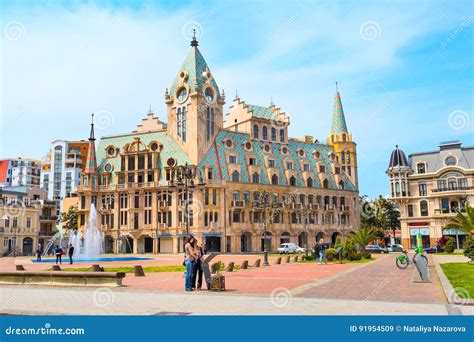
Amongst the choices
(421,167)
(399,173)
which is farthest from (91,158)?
(421,167)

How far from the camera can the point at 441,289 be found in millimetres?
16656

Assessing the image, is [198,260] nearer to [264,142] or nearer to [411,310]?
[411,310]

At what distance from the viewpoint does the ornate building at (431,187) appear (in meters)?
71.4

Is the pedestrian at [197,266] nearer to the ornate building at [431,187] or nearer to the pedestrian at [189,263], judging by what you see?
the pedestrian at [189,263]

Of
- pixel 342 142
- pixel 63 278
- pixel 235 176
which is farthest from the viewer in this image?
pixel 342 142

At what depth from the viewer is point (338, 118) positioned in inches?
3516

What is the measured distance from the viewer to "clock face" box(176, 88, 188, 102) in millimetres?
73056

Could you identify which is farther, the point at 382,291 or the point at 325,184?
the point at 325,184

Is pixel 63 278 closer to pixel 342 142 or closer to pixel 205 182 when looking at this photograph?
pixel 205 182

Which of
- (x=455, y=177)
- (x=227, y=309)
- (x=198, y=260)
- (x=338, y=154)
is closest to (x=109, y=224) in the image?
(x=338, y=154)

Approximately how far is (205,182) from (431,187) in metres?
35.2

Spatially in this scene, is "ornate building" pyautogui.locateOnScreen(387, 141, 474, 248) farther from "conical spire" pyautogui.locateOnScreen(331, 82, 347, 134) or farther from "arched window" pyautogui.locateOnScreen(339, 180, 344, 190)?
"conical spire" pyautogui.locateOnScreen(331, 82, 347, 134)

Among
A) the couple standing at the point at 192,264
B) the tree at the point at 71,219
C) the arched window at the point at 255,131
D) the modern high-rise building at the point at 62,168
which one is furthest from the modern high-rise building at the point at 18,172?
the couple standing at the point at 192,264

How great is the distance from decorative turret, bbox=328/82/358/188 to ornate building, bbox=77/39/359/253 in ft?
23.4
